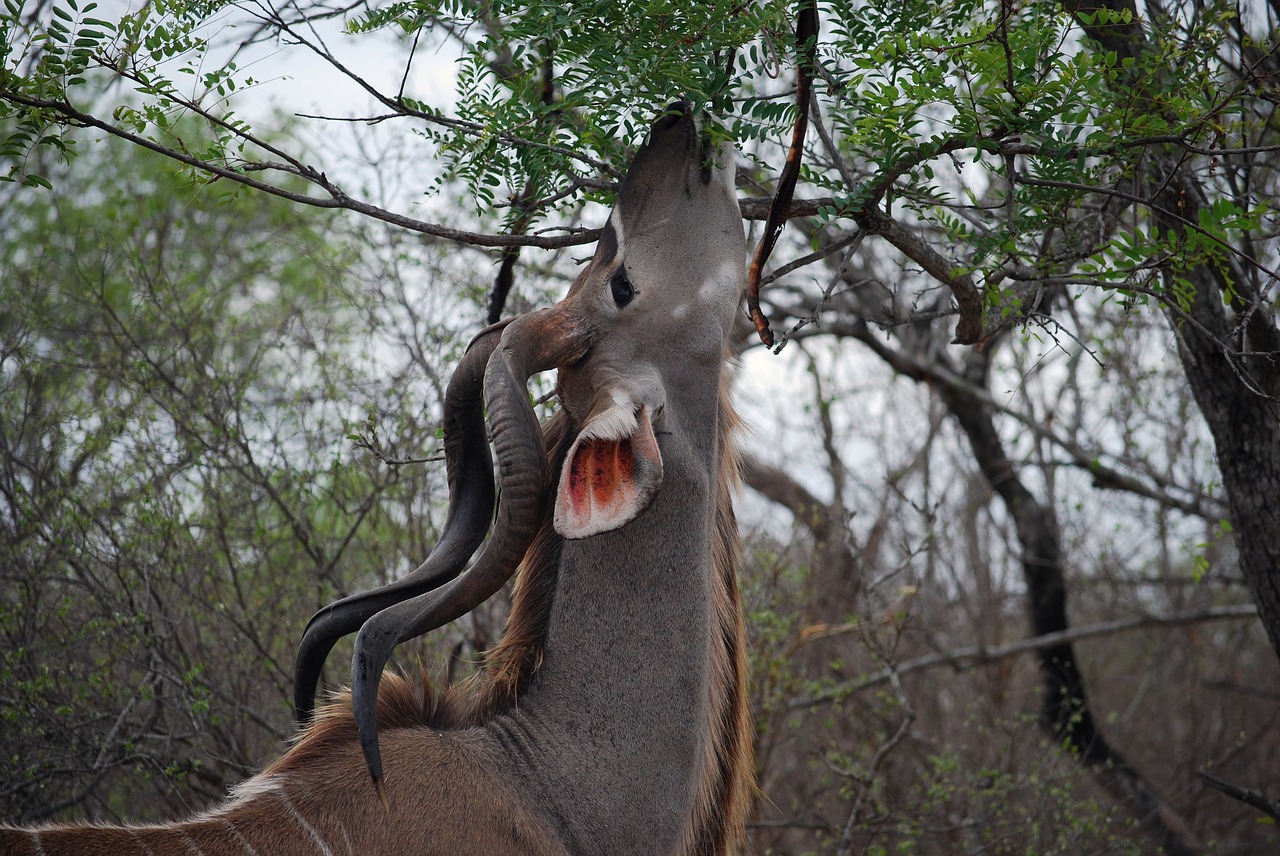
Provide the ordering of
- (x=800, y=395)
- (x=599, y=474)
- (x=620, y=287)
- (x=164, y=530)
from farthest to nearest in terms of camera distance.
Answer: (x=800, y=395), (x=164, y=530), (x=620, y=287), (x=599, y=474)

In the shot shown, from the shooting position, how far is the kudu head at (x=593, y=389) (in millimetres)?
2850

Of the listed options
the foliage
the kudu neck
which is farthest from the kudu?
the foliage

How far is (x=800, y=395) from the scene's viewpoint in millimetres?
9000

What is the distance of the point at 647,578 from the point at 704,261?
1.00m

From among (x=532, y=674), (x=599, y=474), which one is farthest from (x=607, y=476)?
(x=532, y=674)

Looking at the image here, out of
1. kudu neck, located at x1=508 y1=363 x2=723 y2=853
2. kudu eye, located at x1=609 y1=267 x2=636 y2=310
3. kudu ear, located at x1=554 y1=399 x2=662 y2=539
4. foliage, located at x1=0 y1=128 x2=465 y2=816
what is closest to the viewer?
kudu ear, located at x1=554 y1=399 x2=662 y2=539

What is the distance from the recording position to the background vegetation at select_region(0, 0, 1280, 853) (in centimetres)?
332

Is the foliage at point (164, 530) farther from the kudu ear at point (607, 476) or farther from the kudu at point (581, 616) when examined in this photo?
the kudu ear at point (607, 476)

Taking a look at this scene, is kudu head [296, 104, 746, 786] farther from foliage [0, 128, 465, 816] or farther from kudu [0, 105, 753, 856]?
foliage [0, 128, 465, 816]

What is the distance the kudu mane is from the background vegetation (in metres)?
0.74

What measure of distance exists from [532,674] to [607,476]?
2.41 ft

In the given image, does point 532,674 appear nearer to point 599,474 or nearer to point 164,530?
point 599,474

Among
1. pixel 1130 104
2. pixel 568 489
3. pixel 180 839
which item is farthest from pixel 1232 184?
pixel 180 839

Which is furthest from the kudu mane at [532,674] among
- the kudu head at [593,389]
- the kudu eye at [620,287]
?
the kudu eye at [620,287]
